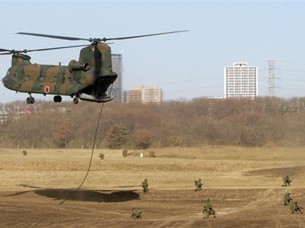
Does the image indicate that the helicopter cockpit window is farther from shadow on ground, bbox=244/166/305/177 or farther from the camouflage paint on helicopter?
shadow on ground, bbox=244/166/305/177

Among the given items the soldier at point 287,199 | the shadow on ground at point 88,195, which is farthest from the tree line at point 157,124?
the soldier at point 287,199

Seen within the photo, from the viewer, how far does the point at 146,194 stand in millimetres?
43719

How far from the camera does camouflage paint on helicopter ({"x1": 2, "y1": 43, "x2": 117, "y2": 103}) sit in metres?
34.2

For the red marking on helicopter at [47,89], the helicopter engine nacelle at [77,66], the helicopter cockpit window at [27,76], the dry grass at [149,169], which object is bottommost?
the dry grass at [149,169]

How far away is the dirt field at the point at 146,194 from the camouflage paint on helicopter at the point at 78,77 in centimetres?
586

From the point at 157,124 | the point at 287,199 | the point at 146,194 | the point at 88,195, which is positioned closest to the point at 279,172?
the point at 146,194

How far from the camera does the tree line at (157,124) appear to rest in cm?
9838

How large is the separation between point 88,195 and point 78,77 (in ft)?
39.5

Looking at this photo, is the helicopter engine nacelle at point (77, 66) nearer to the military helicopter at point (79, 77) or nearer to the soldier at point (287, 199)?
the military helicopter at point (79, 77)

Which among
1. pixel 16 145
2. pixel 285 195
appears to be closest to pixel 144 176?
pixel 285 195

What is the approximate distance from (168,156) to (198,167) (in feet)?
60.1

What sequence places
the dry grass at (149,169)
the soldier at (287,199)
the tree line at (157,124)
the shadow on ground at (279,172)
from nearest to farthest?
the soldier at (287,199) → the dry grass at (149,169) → the shadow on ground at (279,172) → the tree line at (157,124)

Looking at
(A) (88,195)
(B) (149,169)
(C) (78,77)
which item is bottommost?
(A) (88,195)

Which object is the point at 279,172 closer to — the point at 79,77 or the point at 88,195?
the point at 88,195
